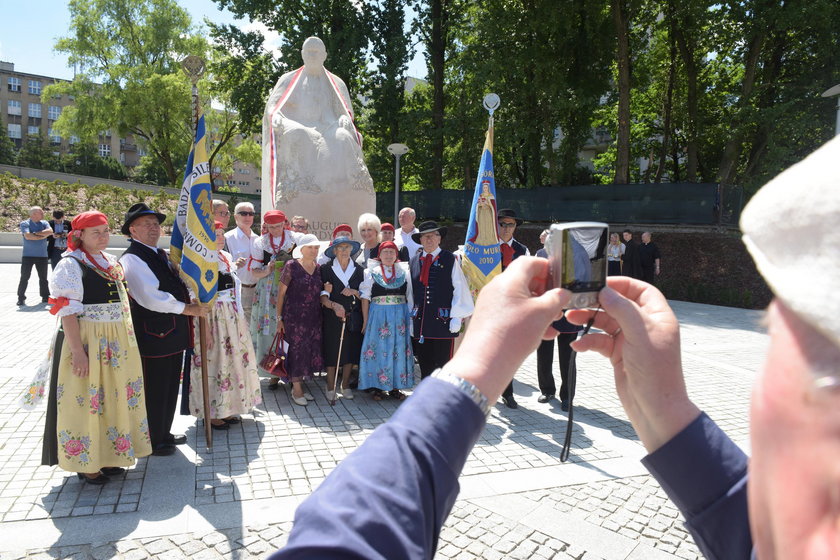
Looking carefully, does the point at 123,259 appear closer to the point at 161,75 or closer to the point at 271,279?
the point at 271,279

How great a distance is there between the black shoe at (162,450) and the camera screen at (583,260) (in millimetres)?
4319

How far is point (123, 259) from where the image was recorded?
14.3 feet

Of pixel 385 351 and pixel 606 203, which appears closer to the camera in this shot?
pixel 385 351

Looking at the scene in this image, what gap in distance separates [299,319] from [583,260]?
5149 millimetres

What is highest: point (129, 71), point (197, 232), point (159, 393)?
point (129, 71)

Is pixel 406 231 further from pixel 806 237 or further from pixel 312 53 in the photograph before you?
pixel 806 237

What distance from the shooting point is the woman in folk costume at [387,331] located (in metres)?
6.05

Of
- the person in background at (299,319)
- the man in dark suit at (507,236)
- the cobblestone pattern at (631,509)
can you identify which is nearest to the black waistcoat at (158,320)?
the person in background at (299,319)

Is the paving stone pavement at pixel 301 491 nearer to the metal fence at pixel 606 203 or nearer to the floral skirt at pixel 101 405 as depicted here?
the floral skirt at pixel 101 405

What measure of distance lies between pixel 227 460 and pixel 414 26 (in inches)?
827

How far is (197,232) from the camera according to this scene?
4.57 metres

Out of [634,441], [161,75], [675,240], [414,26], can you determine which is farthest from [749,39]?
[161,75]

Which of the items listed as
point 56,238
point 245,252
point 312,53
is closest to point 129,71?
point 56,238

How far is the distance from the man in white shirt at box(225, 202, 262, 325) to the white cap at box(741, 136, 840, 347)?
6.57 m
